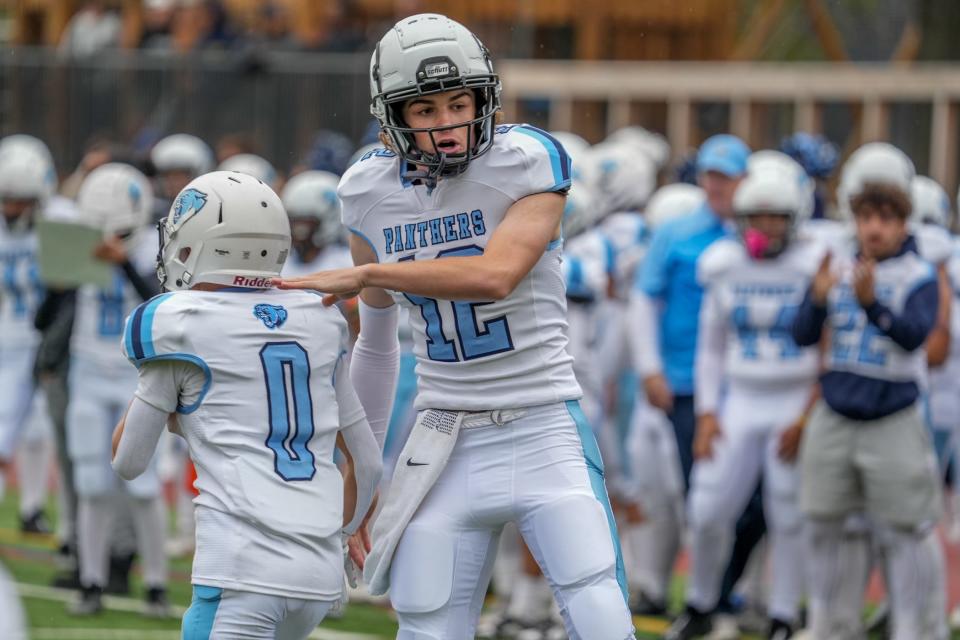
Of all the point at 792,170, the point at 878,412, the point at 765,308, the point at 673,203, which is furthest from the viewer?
the point at 673,203

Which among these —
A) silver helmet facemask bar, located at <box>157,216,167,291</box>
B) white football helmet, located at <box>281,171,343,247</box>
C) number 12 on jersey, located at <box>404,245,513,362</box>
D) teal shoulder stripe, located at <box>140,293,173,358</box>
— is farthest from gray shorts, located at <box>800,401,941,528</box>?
teal shoulder stripe, located at <box>140,293,173,358</box>

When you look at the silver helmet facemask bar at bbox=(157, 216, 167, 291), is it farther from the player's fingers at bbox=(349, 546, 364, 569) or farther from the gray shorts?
the gray shorts

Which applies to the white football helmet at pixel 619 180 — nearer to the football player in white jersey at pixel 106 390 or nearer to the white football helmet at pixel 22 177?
the football player in white jersey at pixel 106 390

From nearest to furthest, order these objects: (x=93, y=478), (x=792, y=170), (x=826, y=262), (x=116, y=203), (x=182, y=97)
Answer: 1. (x=826, y=262)
2. (x=792, y=170)
3. (x=93, y=478)
4. (x=116, y=203)
5. (x=182, y=97)

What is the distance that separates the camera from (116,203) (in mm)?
8141

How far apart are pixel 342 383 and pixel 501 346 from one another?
15.9 inches

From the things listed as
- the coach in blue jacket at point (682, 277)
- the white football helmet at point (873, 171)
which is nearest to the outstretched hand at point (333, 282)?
the white football helmet at point (873, 171)

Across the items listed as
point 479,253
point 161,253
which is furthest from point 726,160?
point 161,253

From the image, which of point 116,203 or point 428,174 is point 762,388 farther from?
point 428,174

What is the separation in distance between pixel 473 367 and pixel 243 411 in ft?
1.93

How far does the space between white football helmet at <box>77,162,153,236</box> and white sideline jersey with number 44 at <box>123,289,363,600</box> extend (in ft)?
12.6

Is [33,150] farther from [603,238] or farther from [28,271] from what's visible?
[603,238]

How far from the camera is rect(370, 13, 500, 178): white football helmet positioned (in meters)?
4.39

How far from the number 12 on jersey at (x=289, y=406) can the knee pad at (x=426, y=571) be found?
32cm
